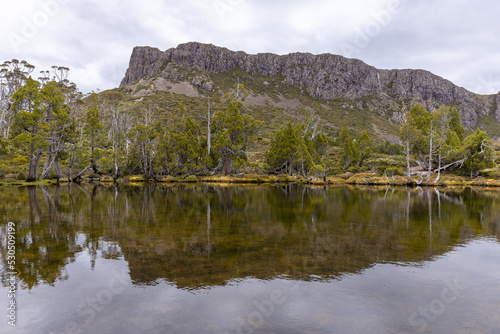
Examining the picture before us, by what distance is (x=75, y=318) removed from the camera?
4.71 metres

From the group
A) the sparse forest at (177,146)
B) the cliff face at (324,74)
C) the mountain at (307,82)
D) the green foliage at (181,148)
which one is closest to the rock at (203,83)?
the mountain at (307,82)

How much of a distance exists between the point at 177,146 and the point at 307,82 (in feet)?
502

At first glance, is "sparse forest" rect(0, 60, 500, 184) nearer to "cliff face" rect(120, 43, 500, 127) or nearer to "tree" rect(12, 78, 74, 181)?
"tree" rect(12, 78, 74, 181)

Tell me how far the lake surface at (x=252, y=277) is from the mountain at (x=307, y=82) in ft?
462

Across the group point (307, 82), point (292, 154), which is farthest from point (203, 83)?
point (292, 154)

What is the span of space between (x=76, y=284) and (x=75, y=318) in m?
1.56

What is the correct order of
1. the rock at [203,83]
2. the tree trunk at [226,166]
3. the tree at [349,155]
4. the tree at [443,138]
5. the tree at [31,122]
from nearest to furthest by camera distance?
the tree at [31,122] → the tree at [443,138] → the tree trunk at [226,166] → the tree at [349,155] → the rock at [203,83]

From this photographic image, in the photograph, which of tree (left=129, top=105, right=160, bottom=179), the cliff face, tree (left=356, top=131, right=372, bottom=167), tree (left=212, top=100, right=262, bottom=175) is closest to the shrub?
tree (left=212, top=100, right=262, bottom=175)

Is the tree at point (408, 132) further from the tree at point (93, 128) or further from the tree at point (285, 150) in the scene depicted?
the tree at point (93, 128)

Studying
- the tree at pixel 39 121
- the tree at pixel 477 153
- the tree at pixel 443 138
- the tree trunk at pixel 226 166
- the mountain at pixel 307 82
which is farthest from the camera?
the mountain at pixel 307 82

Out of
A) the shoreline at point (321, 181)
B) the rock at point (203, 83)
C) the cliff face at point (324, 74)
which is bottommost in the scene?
the shoreline at point (321, 181)

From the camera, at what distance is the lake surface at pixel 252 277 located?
4648mm

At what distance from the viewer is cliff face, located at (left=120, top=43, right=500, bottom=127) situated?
Result: 17675 cm

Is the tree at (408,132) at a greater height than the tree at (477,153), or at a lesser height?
greater
